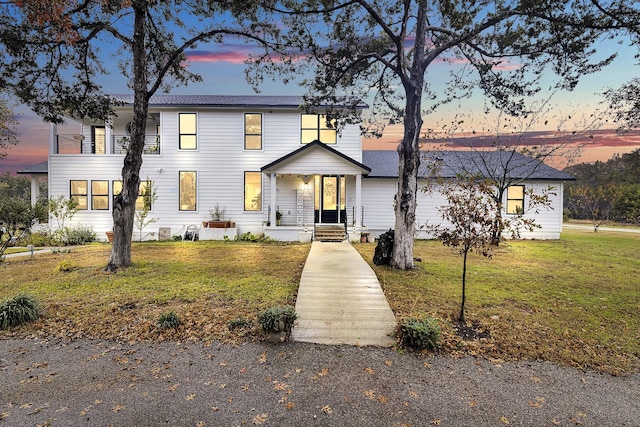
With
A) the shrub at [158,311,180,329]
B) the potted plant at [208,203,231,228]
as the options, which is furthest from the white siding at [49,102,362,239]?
the shrub at [158,311,180,329]

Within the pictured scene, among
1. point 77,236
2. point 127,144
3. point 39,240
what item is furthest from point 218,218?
point 39,240

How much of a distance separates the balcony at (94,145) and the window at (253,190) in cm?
555

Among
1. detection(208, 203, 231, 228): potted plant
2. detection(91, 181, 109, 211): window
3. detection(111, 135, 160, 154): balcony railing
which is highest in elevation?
detection(111, 135, 160, 154): balcony railing

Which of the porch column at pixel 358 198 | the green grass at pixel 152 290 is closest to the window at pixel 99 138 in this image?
the green grass at pixel 152 290

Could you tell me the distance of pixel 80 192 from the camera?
17344 millimetres

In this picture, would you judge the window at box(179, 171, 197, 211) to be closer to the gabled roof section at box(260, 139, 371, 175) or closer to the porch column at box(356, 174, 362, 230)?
the gabled roof section at box(260, 139, 371, 175)

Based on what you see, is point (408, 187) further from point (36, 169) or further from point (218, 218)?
point (36, 169)

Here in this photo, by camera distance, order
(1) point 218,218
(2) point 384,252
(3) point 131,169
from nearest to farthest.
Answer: (3) point 131,169, (2) point 384,252, (1) point 218,218

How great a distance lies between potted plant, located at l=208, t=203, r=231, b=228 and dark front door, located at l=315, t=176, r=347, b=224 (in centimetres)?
512

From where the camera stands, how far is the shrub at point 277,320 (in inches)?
209

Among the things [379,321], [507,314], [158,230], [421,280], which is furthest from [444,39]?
[158,230]

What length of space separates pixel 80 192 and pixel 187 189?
5820 millimetres

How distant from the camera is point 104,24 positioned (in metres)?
9.77

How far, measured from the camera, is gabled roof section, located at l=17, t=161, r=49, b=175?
1819cm
